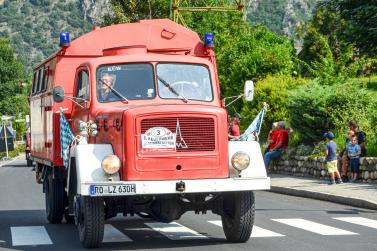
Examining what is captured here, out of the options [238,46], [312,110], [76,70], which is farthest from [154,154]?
[238,46]

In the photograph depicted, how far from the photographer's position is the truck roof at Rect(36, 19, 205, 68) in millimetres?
15484

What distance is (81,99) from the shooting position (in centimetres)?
1389

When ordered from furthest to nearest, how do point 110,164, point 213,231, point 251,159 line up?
point 213,231, point 251,159, point 110,164

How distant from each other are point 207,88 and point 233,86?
26.3 metres

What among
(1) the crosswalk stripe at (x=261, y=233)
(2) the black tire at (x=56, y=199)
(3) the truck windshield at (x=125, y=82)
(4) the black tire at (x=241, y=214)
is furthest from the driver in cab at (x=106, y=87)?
(2) the black tire at (x=56, y=199)

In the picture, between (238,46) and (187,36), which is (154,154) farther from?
(238,46)

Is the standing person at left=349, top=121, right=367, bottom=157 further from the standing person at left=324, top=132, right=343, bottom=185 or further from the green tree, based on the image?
the green tree

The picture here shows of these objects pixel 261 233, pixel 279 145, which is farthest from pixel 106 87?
pixel 279 145

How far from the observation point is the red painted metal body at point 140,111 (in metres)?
12.3

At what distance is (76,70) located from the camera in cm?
1476

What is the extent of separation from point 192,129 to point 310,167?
16221 millimetres

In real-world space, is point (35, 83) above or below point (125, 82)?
above

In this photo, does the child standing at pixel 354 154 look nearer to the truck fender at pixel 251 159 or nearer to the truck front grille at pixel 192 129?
the truck fender at pixel 251 159

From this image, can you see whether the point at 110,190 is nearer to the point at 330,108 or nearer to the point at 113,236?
the point at 113,236
